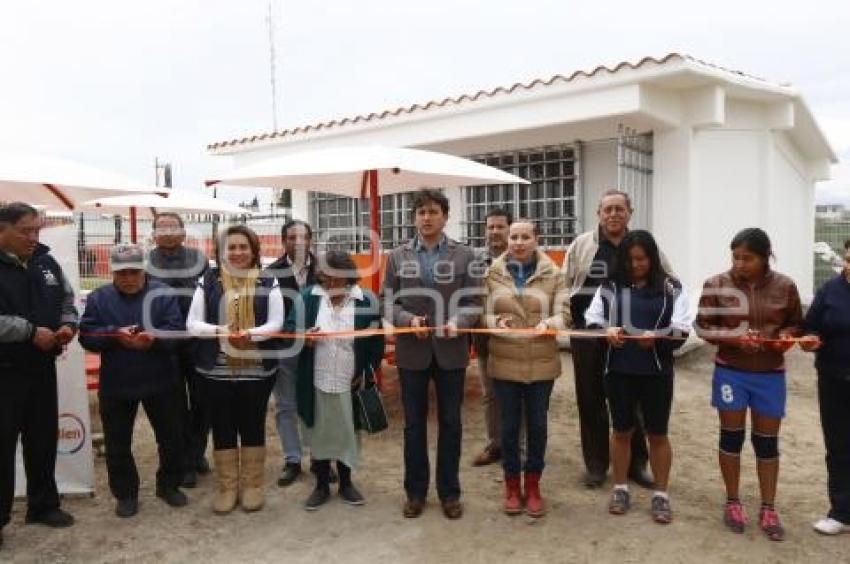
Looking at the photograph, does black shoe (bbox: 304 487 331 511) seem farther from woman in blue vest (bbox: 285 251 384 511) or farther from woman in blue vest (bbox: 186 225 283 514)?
woman in blue vest (bbox: 186 225 283 514)

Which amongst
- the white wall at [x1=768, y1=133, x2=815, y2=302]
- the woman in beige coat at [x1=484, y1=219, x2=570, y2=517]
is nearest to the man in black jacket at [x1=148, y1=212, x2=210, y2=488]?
the woman in beige coat at [x1=484, y1=219, x2=570, y2=517]

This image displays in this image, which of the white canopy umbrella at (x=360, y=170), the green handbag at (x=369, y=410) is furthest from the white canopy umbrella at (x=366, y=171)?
the green handbag at (x=369, y=410)

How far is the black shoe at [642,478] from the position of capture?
14.2 feet

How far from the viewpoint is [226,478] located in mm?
4090

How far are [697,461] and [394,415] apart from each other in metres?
2.53

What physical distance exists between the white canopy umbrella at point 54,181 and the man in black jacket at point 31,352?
2.35 ft

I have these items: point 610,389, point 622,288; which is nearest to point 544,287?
point 622,288

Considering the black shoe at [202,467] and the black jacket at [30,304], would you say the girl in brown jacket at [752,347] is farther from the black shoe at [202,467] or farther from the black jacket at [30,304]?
the black jacket at [30,304]

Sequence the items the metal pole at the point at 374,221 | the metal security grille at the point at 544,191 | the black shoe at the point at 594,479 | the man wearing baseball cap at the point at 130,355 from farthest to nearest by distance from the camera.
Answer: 1. the metal security grille at the point at 544,191
2. the metal pole at the point at 374,221
3. the black shoe at the point at 594,479
4. the man wearing baseball cap at the point at 130,355

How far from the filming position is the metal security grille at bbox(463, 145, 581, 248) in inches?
340

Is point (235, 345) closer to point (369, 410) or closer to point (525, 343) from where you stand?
point (369, 410)

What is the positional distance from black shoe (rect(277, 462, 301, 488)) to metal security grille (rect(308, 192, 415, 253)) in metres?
5.82

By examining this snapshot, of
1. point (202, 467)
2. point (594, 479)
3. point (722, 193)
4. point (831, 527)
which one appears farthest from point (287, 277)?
point (722, 193)

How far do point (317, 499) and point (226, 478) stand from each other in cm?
56
